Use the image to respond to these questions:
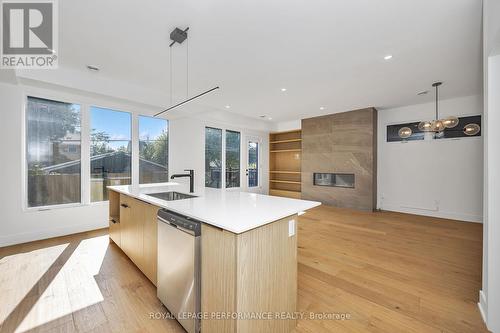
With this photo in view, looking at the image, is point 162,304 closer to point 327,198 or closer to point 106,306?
point 106,306

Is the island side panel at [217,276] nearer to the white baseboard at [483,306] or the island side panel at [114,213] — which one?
the white baseboard at [483,306]

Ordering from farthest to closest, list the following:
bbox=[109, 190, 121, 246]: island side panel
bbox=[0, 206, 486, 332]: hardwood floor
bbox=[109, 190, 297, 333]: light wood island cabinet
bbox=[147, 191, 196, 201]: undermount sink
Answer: bbox=[109, 190, 121, 246]: island side panel < bbox=[147, 191, 196, 201]: undermount sink < bbox=[0, 206, 486, 332]: hardwood floor < bbox=[109, 190, 297, 333]: light wood island cabinet

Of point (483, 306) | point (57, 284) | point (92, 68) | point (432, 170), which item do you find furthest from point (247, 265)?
point (432, 170)

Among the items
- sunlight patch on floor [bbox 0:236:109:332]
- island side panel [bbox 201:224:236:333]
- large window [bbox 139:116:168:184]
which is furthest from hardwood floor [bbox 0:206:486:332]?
large window [bbox 139:116:168:184]

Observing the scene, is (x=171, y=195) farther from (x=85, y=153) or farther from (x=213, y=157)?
(x=213, y=157)

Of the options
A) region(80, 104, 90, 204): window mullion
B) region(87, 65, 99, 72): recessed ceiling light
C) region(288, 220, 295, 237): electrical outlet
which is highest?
region(87, 65, 99, 72): recessed ceiling light

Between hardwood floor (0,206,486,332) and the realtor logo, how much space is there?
8.84 feet

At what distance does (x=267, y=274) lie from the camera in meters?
1.37

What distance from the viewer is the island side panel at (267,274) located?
1212 mm

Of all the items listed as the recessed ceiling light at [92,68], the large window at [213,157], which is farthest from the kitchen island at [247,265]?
the large window at [213,157]

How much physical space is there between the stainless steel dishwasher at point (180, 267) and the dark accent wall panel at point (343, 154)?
5.26 metres

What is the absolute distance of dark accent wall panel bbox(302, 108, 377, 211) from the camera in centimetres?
539

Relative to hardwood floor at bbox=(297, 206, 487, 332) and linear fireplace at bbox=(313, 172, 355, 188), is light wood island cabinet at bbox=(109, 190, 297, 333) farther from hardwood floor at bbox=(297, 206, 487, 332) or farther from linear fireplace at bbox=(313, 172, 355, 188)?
linear fireplace at bbox=(313, 172, 355, 188)

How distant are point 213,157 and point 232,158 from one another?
0.80 metres
